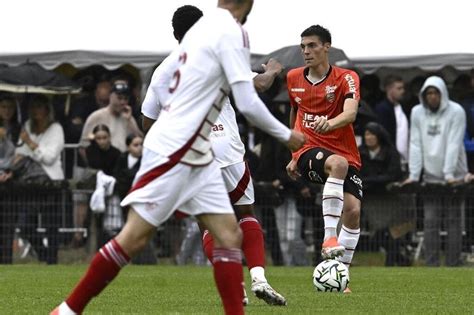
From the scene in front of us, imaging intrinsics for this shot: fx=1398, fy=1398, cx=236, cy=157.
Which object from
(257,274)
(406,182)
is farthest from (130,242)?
(406,182)

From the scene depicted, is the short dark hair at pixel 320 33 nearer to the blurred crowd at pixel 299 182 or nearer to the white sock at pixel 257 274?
the white sock at pixel 257 274

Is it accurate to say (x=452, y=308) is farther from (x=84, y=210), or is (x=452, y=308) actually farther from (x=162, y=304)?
(x=84, y=210)

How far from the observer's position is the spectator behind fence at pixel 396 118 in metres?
20.6

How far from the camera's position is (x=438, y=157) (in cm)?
1953

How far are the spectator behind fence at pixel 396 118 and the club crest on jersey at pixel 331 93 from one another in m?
7.42

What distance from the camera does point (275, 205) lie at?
1959 centimetres

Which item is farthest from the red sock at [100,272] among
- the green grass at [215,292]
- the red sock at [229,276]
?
the green grass at [215,292]

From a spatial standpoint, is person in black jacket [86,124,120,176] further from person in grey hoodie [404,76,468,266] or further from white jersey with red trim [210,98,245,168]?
white jersey with red trim [210,98,245,168]

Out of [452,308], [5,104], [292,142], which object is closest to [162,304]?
[452,308]

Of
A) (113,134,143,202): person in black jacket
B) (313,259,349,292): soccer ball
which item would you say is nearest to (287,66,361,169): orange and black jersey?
(313,259,349,292): soccer ball

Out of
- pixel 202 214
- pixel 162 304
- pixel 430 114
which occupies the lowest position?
pixel 162 304

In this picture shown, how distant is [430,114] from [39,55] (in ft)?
21.0

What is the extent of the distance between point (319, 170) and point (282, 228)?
252 inches

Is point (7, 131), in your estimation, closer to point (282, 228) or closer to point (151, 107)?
point (282, 228)
